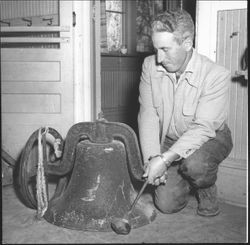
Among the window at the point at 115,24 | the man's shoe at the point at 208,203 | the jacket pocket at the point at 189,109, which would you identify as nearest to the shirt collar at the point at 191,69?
the jacket pocket at the point at 189,109

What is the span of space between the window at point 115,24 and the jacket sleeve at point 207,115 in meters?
3.73

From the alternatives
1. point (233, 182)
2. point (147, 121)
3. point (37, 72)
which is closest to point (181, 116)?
point (147, 121)

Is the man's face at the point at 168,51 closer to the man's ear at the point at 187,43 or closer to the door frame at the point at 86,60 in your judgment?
the man's ear at the point at 187,43

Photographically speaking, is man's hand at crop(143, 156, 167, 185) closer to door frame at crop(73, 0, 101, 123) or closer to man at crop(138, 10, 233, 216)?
man at crop(138, 10, 233, 216)

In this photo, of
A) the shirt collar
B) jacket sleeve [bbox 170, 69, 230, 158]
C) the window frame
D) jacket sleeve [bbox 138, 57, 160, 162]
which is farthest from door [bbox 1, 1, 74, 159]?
the window frame

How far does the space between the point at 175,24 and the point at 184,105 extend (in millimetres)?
486

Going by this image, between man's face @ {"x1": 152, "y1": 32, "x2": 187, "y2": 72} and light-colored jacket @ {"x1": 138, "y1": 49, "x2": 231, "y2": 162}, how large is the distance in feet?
0.28

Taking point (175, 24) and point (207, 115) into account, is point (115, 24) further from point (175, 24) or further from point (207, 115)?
point (207, 115)

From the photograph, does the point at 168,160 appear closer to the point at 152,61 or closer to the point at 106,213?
the point at 106,213

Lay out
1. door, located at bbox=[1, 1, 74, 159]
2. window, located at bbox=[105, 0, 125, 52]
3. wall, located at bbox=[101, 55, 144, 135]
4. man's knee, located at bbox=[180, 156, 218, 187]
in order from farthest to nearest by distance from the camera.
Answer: window, located at bbox=[105, 0, 125, 52], wall, located at bbox=[101, 55, 144, 135], door, located at bbox=[1, 1, 74, 159], man's knee, located at bbox=[180, 156, 218, 187]

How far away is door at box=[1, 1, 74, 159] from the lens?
3.28 metres

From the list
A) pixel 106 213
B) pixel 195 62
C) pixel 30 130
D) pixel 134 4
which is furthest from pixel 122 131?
pixel 134 4

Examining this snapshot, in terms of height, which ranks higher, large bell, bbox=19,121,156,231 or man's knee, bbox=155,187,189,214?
large bell, bbox=19,121,156,231

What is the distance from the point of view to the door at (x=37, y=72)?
10.8ft
